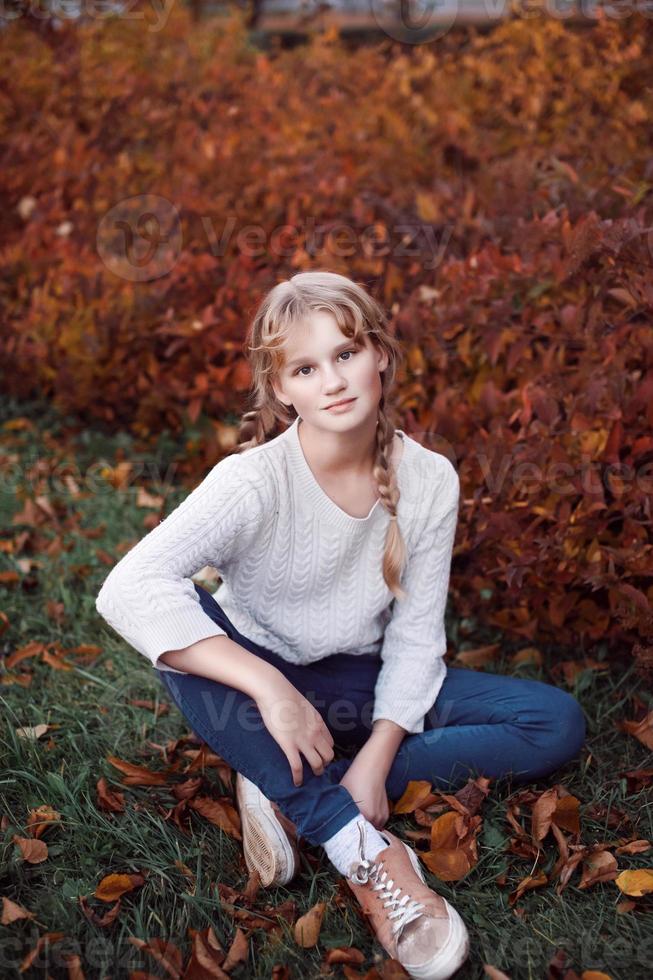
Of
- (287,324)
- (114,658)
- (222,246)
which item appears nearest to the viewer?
(287,324)

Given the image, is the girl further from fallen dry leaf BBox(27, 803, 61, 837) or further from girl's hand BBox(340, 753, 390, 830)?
fallen dry leaf BBox(27, 803, 61, 837)

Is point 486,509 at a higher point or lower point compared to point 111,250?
lower

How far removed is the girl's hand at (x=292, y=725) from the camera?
168cm

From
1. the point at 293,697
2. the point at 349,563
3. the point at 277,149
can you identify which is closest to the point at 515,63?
the point at 277,149

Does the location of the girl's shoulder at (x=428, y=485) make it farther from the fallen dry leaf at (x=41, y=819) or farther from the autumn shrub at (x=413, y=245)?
the fallen dry leaf at (x=41, y=819)

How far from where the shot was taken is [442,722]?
6.91ft

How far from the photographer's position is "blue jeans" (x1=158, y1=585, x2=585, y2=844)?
186 cm

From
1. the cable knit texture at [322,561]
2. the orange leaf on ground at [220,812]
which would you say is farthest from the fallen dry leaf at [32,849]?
the cable knit texture at [322,561]

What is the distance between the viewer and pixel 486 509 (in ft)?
7.94

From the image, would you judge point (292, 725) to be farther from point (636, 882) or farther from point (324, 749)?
point (636, 882)

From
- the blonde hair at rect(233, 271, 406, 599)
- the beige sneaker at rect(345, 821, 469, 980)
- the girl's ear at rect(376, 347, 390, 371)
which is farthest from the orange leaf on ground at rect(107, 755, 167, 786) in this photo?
the girl's ear at rect(376, 347, 390, 371)

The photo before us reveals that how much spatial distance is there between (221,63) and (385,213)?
7.84 feet

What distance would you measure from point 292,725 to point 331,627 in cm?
41

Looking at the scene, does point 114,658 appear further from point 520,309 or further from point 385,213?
point 385,213
